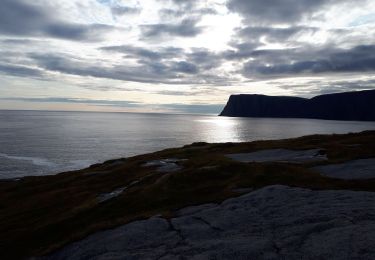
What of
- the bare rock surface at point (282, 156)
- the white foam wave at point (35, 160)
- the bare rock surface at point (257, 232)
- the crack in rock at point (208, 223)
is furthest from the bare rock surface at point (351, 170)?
the white foam wave at point (35, 160)

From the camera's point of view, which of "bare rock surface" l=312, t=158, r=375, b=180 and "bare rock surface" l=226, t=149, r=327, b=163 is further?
"bare rock surface" l=226, t=149, r=327, b=163

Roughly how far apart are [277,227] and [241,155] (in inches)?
1302

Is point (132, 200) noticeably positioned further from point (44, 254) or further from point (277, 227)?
point (277, 227)

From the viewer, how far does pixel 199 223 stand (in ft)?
80.1

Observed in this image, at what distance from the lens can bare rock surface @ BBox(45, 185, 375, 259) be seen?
60.1 ft

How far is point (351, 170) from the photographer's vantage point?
34.8 m

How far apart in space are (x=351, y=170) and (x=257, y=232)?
17.8m

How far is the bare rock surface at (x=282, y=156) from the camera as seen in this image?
45.4m

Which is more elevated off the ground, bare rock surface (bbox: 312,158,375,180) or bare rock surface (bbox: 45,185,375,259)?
bare rock surface (bbox: 312,158,375,180)

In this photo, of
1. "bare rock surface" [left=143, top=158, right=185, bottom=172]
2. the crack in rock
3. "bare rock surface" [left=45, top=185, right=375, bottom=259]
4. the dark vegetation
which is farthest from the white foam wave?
the crack in rock

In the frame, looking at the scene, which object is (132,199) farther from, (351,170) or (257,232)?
(351,170)

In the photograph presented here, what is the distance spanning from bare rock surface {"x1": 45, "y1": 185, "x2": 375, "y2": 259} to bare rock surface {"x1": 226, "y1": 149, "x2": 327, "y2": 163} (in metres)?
18.0

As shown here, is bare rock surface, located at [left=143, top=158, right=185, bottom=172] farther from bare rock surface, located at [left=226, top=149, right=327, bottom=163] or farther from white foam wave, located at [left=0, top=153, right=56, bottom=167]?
white foam wave, located at [left=0, top=153, right=56, bottom=167]

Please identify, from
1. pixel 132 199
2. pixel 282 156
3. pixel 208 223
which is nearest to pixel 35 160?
pixel 282 156
